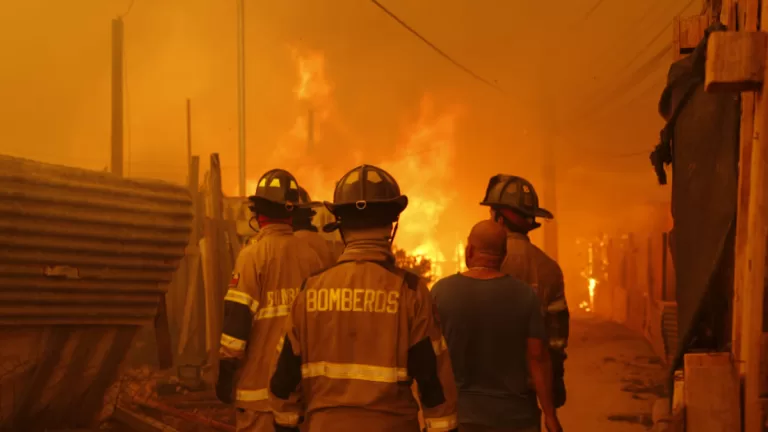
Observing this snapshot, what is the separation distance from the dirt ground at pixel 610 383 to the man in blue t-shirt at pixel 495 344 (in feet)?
17.3

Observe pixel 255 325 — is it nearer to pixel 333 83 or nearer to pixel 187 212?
pixel 187 212

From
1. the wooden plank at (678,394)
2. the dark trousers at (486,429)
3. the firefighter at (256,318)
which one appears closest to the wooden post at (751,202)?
the wooden plank at (678,394)

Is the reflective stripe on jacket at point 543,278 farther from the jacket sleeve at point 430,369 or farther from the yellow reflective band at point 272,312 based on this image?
the jacket sleeve at point 430,369

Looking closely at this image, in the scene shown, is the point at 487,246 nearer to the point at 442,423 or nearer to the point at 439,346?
the point at 439,346

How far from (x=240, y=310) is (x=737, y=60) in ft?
10.00

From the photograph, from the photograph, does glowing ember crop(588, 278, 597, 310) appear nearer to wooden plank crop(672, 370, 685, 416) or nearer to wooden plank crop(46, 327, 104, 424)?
wooden plank crop(46, 327, 104, 424)

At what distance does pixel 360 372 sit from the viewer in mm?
3047

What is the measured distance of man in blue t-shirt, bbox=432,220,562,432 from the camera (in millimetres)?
3910

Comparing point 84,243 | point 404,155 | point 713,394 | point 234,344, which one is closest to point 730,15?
point 713,394

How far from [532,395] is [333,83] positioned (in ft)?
125

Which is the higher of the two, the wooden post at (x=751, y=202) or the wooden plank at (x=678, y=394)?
the wooden post at (x=751, y=202)

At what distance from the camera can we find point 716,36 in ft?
8.74

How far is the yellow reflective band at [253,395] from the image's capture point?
466 cm

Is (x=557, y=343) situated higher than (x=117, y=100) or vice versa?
(x=117, y=100)
